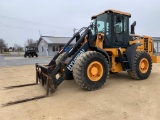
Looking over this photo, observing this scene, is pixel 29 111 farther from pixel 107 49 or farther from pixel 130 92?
pixel 107 49

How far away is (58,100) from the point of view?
495 centimetres

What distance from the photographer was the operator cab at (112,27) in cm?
678

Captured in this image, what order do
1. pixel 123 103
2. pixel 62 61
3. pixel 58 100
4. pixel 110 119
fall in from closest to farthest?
pixel 110 119, pixel 123 103, pixel 58 100, pixel 62 61

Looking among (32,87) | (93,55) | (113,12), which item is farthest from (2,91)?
(113,12)

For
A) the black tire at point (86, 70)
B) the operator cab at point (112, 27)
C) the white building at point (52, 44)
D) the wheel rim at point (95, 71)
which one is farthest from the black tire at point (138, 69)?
the white building at point (52, 44)

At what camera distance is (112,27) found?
268 inches

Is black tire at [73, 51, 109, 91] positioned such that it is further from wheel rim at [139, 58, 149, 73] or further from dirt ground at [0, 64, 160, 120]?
wheel rim at [139, 58, 149, 73]

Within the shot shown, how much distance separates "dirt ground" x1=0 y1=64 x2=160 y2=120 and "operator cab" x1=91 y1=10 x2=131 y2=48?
173 cm

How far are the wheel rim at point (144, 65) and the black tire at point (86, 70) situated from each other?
6.88ft

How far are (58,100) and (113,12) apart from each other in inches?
150

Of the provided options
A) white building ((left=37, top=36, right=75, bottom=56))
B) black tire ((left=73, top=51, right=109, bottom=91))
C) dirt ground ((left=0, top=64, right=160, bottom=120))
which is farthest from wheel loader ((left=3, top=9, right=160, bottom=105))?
white building ((left=37, top=36, right=75, bottom=56))

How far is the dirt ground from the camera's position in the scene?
12.9 ft

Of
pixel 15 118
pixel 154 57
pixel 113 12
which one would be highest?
pixel 113 12

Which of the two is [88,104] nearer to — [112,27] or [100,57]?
[100,57]
